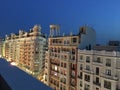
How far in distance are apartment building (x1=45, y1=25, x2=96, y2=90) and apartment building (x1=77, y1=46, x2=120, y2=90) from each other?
2.97 metres

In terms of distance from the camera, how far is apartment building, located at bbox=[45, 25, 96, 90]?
1677 inches

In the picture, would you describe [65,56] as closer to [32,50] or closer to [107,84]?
[107,84]

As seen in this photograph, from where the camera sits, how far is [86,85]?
37.4 meters

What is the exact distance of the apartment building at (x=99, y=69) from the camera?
31.0 m

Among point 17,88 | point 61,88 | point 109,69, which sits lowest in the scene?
point 61,88

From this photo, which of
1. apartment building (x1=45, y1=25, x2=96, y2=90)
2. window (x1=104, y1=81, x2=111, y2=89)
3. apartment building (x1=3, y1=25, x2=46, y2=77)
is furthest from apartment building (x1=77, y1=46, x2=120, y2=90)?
apartment building (x1=3, y1=25, x2=46, y2=77)

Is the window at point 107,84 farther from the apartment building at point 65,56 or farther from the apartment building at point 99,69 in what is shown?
the apartment building at point 65,56

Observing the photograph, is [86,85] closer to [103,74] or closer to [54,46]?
[103,74]

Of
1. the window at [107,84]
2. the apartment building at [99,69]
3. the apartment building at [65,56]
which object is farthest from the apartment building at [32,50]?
the window at [107,84]

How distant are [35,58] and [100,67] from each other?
150 ft

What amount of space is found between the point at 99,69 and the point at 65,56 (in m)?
12.5

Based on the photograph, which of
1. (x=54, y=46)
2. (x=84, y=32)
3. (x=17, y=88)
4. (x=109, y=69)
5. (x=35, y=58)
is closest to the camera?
(x=17, y=88)

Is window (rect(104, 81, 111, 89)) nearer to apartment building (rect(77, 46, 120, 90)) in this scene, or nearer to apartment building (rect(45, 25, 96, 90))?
apartment building (rect(77, 46, 120, 90))

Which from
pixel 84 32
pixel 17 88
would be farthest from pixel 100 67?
pixel 17 88
